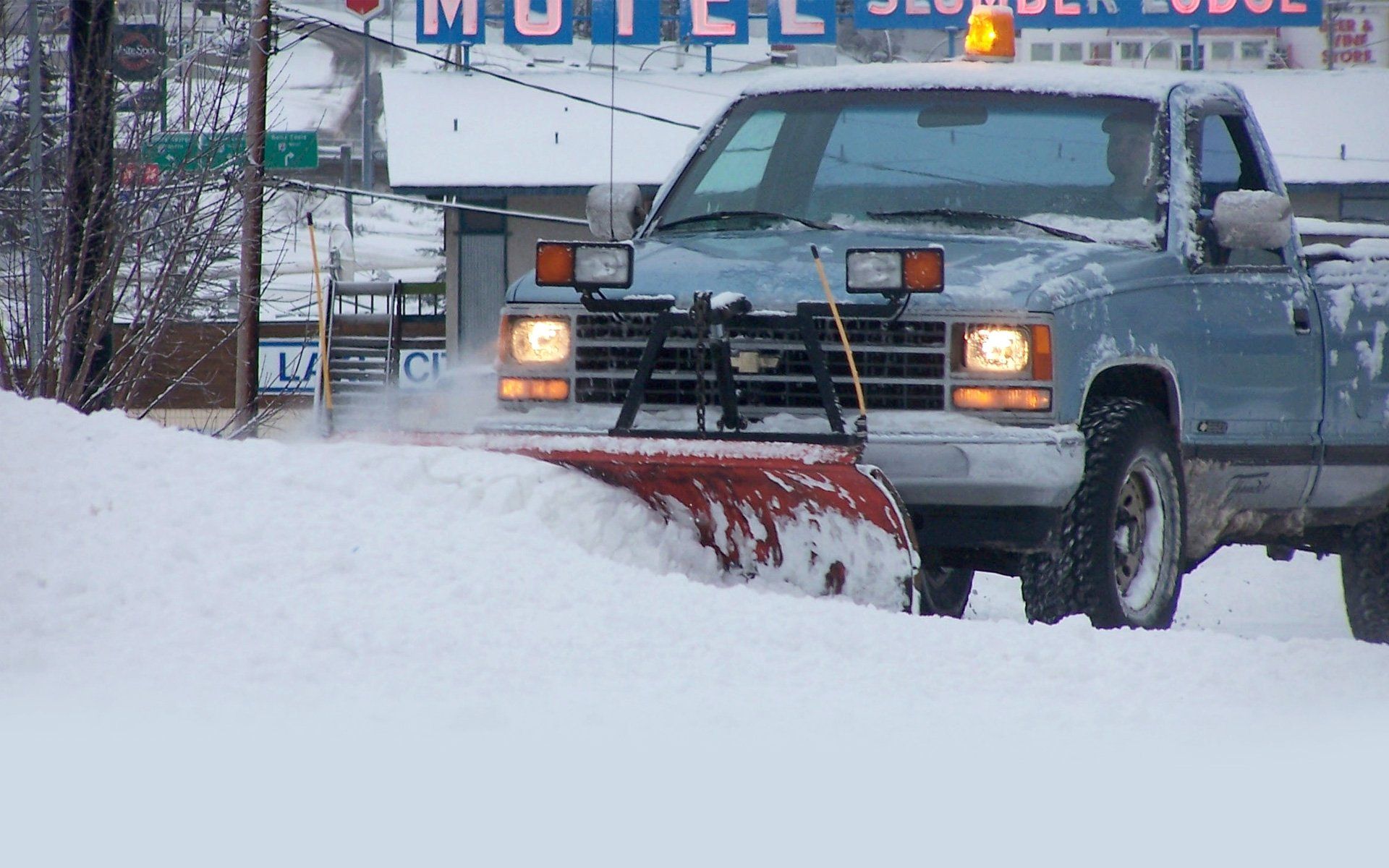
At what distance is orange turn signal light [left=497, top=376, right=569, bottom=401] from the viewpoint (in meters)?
6.18

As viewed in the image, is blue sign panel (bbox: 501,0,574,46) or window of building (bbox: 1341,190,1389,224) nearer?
window of building (bbox: 1341,190,1389,224)

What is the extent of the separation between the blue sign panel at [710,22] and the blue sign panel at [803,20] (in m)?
0.68

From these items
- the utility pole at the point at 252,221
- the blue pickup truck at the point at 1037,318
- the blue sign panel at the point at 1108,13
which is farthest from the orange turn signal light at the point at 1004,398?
the blue sign panel at the point at 1108,13

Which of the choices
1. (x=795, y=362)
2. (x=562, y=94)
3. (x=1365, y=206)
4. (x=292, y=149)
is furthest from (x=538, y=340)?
(x=562, y=94)

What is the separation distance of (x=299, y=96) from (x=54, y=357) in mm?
106560

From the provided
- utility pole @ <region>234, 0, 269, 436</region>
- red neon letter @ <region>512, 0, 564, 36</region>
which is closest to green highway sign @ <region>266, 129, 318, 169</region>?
utility pole @ <region>234, 0, 269, 436</region>

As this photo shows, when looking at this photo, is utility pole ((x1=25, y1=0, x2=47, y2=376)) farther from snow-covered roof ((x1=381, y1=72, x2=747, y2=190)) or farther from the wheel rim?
snow-covered roof ((x1=381, y1=72, x2=747, y2=190))

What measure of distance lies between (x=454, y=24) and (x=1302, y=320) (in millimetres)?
27415

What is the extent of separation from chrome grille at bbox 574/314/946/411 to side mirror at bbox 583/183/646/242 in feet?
3.77

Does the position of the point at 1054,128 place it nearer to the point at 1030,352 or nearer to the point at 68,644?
the point at 1030,352

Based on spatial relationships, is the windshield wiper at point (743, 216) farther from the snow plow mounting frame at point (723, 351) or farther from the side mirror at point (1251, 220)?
the side mirror at point (1251, 220)

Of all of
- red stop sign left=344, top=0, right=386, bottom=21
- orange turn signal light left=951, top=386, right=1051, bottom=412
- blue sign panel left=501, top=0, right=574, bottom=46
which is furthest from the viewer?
blue sign panel left=501, top=0, right=574, bottom=46

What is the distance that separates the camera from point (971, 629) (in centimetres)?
529

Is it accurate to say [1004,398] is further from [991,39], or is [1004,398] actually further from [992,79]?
[991,39]
